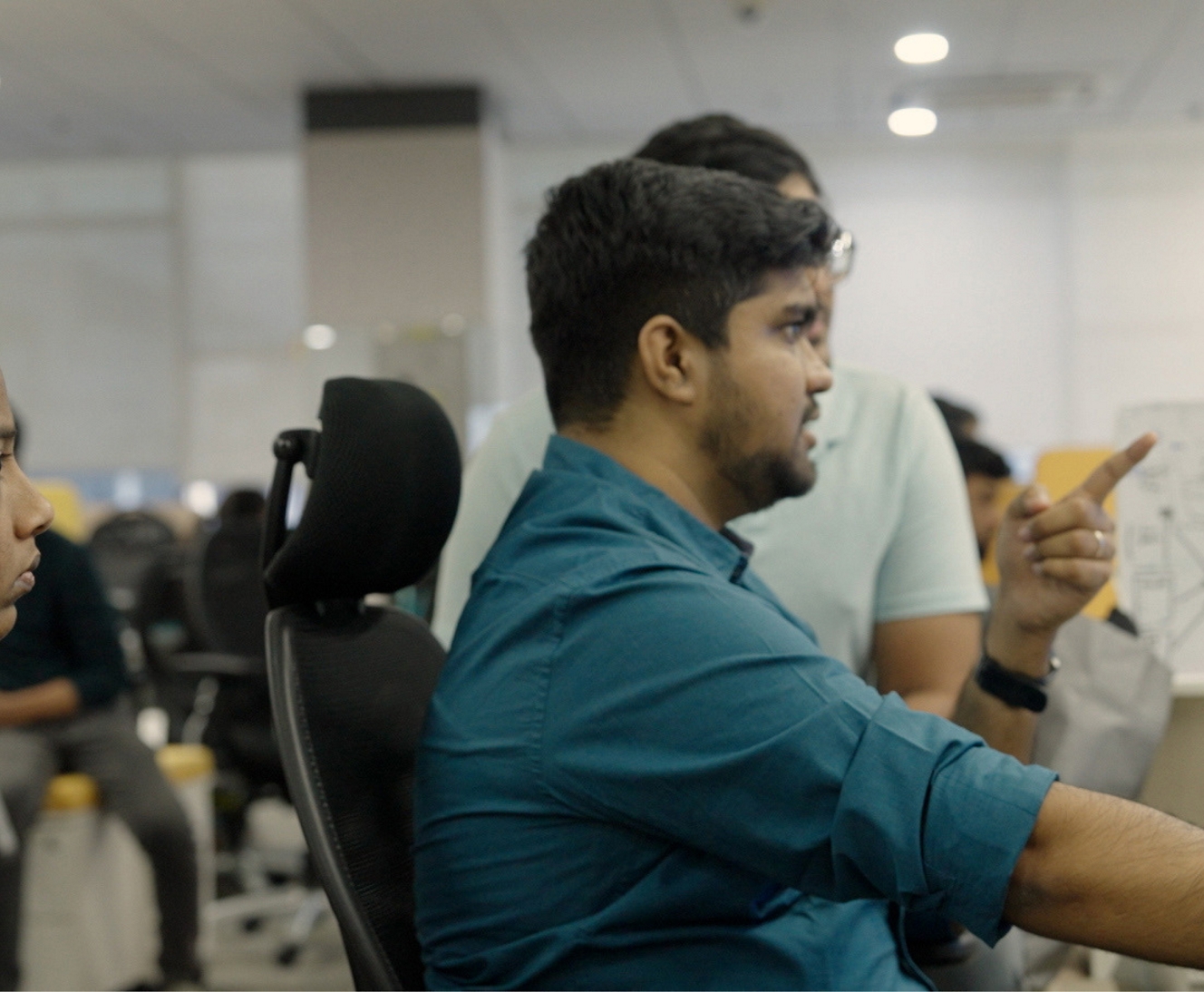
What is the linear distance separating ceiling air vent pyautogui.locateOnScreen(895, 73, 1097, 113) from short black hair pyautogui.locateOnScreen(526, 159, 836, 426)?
18.6 ft

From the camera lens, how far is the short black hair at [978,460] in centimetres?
310

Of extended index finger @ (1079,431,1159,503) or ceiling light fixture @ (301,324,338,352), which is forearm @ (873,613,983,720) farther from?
ceiling light fixture @ (301,324,338,352)

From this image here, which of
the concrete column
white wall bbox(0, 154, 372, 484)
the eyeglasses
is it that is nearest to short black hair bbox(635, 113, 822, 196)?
the eyeglasses

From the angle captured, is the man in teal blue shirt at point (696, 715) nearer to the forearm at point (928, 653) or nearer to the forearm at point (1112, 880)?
the forearm at point (1112, 880)

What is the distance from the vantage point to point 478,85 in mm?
6434

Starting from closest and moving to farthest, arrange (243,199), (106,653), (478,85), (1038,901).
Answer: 1. (1038,901)
2. (106,653)
3. (478,85)
4. (243,199)

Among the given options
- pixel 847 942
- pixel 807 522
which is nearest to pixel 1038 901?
pixel 847 942

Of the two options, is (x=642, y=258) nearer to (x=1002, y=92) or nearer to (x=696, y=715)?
(x=696, y=715)

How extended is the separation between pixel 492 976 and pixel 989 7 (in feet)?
16.9

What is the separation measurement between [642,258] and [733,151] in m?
0.55

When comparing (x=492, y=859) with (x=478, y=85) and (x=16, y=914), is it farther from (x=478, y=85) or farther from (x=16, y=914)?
(x=478, y=85)

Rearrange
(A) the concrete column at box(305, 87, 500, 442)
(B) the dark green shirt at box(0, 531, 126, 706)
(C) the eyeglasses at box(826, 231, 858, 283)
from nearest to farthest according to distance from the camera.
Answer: (C) the eyeglasses at box(826, 231, 858, 283) < (B) the dark green shirt at box(0, 531, 126, 706) < (A) the concrete column at box(305, 87, 500, 442)

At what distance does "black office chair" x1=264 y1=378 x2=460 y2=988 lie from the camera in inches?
39.9

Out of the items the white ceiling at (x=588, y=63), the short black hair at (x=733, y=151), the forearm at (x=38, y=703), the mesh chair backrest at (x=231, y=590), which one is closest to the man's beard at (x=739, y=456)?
the short black hair at (x=733, y=151)
